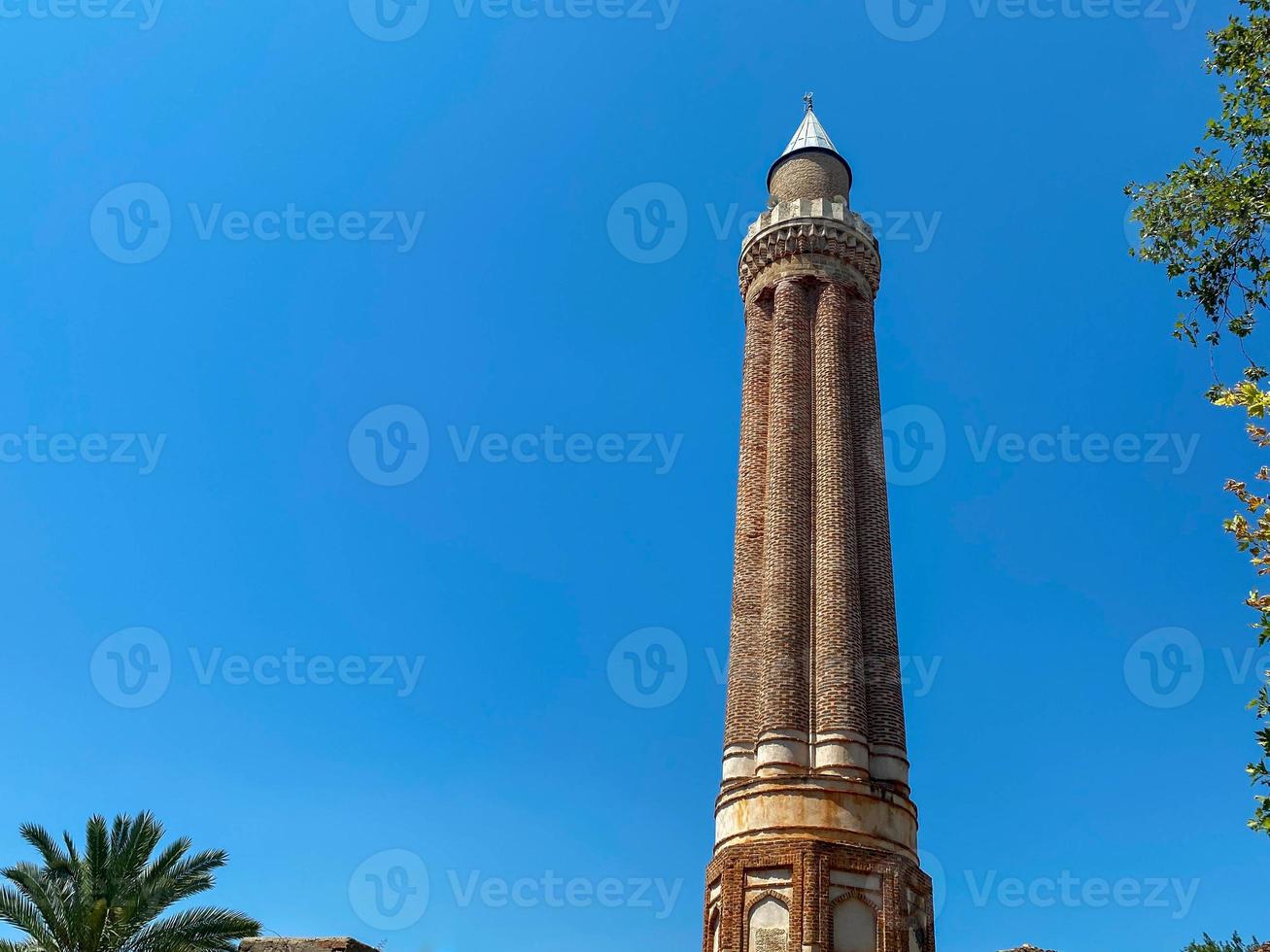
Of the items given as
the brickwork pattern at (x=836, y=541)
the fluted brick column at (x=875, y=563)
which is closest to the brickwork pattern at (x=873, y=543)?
the fluted brick column at (x=875, y=563)

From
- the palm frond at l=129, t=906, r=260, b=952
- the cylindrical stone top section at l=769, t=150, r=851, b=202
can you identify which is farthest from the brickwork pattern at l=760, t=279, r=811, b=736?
the palm frond at l=129, t=906, r=260, b=952

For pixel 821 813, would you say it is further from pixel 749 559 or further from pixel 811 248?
pixel 811 248

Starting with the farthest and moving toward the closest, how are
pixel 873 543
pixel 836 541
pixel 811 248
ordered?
pixel 811 248
pixel 873 543
pixel 836 541

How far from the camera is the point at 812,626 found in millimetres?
18109

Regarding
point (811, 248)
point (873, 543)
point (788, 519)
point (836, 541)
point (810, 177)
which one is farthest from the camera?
point (810, 177)

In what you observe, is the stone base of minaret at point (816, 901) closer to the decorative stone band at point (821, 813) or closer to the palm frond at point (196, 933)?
the decorative stone band at point (821, 813)

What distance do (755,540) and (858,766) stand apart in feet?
14.5

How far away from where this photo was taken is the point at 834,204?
2252 centimetres

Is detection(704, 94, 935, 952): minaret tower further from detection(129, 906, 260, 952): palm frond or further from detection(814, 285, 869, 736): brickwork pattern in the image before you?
detection(129, 906, 260, 952): palm frond

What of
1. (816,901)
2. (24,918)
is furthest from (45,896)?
(816,901)

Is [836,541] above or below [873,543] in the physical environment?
below

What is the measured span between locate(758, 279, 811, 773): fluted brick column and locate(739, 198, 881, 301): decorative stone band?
50cm

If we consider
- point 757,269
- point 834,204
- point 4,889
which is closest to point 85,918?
point 4,889

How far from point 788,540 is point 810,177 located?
8.44 m
